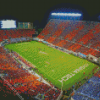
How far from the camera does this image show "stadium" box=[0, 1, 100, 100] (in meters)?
13.7

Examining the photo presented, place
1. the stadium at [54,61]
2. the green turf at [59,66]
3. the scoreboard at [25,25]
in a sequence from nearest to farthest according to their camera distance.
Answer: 1. the stadium at [54,61]
2. the green turf at [59,66]
3. the scoreboard at [25,25]

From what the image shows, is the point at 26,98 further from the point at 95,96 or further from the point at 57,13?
the point at 57,13

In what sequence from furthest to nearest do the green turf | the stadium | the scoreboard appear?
the scoreboard < the green turf < the stadium

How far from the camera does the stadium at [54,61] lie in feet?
44.8

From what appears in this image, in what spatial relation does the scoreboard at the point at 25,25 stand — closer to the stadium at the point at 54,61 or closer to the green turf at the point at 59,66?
the stadium at the point at 54,61

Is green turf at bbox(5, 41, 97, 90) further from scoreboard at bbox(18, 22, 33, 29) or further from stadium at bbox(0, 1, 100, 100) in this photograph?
scoreboard at bbox(18, 22, 33, 29)

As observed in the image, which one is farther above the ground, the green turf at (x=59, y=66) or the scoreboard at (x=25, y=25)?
the scoreboard at (x=25, y=25)

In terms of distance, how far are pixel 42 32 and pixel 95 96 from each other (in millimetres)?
41437

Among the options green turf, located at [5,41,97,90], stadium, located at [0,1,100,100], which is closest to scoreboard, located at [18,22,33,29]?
stadium, located at [0,1,100,100]

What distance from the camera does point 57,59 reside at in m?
27.2

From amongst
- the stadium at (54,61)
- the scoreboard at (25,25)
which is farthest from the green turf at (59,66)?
the scoreboard at (25,25)

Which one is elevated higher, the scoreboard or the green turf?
the scoreboard

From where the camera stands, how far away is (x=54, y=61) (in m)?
26.0

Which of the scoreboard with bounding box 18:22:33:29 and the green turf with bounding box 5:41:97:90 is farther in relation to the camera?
the scoreboard with bounding box 18:22:33:29
